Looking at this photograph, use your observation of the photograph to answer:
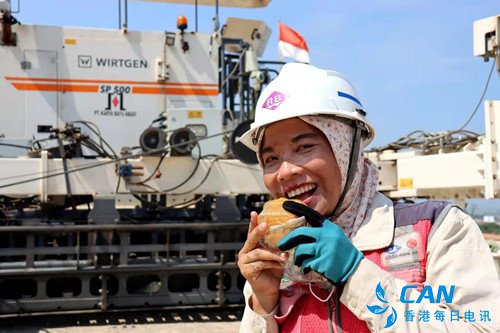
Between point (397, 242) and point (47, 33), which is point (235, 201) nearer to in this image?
point (47, 33)

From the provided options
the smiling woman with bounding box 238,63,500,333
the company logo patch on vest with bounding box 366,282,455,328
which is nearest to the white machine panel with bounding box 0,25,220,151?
the smiling woman with bounding box 238,63,500,333

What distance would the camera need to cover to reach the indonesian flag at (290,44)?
742 centimetres

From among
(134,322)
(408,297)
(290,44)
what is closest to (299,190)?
(408,297)

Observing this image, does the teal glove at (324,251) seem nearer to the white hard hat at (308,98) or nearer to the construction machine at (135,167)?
the white hard hat at (308,98)

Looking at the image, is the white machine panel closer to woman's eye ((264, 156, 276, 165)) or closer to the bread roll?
woman's eye ((264, 156, 276, 165))

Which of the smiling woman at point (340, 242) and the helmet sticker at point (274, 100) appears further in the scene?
the helmet sticker at point (274, 100)

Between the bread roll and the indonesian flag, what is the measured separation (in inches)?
240

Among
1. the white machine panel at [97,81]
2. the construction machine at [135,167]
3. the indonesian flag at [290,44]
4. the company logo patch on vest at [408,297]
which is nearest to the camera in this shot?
the company logo patch on vest at [408,297]

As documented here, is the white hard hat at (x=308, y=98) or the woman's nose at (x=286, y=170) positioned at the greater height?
the white hard hat at (x=308, y=98)

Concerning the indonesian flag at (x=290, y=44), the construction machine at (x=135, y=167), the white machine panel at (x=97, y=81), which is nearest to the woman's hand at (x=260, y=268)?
the construction machine at (x=135, y=167)

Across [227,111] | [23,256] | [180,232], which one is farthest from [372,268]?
[227,111]

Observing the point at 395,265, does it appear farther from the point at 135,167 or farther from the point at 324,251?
the point at 135,167

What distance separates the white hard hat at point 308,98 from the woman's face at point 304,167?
5 cm

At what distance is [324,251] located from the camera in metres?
1.34
